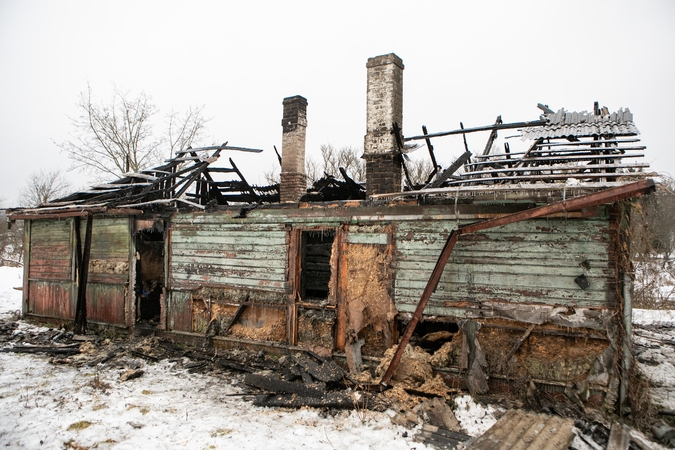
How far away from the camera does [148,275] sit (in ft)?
33.2

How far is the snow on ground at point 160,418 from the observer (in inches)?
191

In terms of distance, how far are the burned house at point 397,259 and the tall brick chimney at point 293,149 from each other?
3 centimetres

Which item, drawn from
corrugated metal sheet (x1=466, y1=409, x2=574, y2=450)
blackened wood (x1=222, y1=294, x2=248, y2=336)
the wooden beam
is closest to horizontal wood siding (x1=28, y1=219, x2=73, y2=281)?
blackened wood (x1=222, y1=294, x2=248, y2=336)

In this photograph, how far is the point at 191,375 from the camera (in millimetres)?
7199

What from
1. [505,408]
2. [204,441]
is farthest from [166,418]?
[505,408]

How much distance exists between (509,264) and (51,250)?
11.0 m

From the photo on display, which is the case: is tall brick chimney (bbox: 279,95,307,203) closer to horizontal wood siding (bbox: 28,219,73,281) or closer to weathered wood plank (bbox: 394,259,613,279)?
weathered wood plank (bbox: 394,259,613,279)

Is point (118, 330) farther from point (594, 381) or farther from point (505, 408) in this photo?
point (594, 381)

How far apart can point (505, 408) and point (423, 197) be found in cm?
326

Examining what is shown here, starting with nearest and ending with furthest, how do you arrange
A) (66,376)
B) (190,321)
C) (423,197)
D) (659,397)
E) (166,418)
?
(166,418) < (659,397) < (423,197) < (66,376) < (190,321)

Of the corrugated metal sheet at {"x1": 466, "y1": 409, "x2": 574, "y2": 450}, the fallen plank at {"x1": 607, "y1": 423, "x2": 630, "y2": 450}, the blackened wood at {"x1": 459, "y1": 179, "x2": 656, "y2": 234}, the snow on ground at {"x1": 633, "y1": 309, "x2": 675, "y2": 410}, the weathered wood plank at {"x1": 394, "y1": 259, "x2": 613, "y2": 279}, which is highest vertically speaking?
the blackened wood at {"x1": 459, "y1": 179, "x2": 656, "y2": 234}

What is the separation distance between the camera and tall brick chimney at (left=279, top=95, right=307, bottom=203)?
976 centimetres

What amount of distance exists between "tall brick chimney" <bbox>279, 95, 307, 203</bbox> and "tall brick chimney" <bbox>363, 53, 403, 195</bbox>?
7.70 ft

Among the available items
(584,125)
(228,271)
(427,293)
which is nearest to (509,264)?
(427,293)
